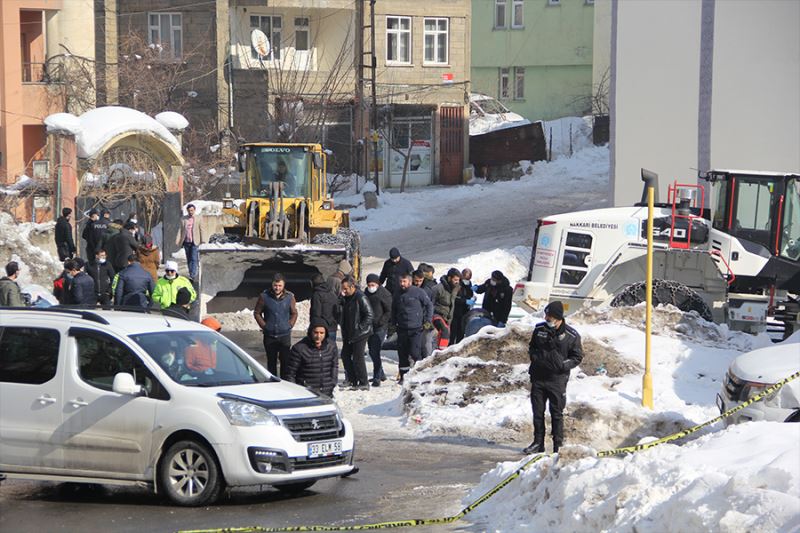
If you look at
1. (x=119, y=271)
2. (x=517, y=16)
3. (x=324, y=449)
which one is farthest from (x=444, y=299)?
(x=517, y=16)

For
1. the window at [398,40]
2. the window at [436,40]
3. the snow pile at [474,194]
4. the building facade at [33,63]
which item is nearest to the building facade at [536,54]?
the snow pile at [474,194]

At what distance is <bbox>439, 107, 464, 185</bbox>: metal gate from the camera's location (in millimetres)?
48031

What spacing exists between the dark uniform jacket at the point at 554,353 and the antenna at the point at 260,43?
33.8m

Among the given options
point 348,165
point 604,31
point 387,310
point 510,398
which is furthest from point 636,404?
point 604,31

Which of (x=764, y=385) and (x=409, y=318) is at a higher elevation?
(x=764, y=385)

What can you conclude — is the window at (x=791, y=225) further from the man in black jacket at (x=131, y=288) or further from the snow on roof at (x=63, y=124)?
the snow on roof at (x=63, y=124)

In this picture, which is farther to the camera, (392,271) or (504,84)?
(504,84)

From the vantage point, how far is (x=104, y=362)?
10.8 metres

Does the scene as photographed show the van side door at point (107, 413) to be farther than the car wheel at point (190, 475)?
Yes

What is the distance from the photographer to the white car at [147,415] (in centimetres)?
1028

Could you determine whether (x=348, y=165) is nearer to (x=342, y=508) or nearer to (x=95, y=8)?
(x=95, y=8)

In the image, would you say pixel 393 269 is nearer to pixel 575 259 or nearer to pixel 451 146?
pixel 575 259

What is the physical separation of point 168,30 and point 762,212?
30.3 meters

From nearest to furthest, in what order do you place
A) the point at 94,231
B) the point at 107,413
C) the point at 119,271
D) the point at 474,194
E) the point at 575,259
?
the point at 107,413, the point at 575,259, the point at 119,271, the point at 94,231, the point at 474,194
